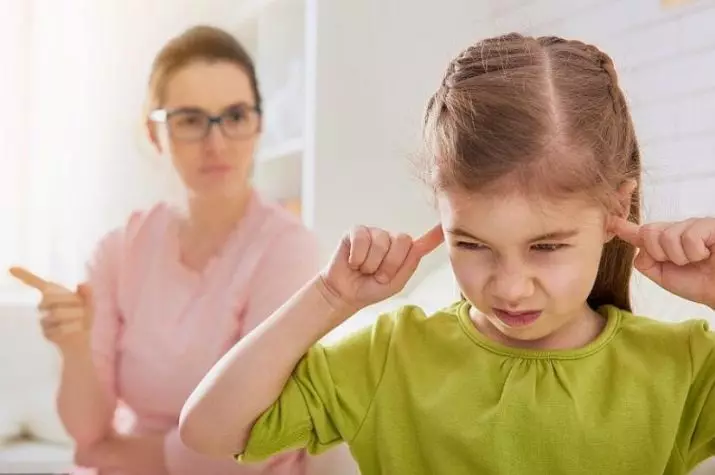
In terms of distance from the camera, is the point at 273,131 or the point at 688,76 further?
the point at 273,131

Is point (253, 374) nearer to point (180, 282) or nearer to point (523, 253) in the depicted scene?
point (523, 253)

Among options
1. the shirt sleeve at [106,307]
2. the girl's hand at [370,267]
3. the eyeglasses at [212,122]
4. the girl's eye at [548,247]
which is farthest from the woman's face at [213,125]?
the girl's eye at [548,247]

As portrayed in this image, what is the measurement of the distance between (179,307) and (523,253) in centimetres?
48

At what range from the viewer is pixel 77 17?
1057 millimetres

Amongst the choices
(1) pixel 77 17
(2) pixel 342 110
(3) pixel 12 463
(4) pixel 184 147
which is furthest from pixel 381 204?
Answer: (3) pixel 12 463

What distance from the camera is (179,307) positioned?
92 centimetres

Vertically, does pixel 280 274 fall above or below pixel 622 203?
below

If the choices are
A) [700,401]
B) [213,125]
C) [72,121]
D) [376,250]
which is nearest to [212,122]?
[213,125]

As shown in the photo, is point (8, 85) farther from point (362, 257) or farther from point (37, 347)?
point (362, 257)

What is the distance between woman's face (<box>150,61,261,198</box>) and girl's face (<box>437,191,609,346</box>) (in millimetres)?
384

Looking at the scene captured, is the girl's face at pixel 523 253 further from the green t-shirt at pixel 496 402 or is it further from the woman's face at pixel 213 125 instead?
the woman's face at pixel 213 125

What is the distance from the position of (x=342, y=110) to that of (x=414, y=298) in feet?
0.81

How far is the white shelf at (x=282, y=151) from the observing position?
0.95 metres

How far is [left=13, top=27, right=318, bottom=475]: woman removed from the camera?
0.89 meters
